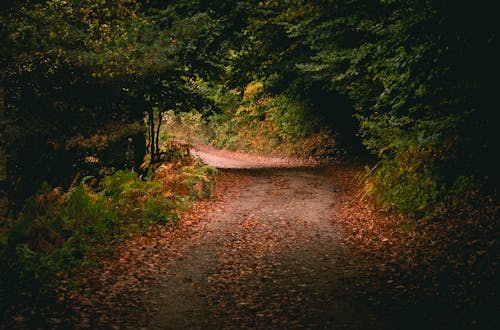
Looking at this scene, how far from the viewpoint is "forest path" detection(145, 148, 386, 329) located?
6203 millimetres

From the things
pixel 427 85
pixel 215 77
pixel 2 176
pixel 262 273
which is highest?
pixel 215 77

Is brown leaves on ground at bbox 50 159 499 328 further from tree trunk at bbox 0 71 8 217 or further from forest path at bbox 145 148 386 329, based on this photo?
tree trunk at bbox 0 71 8 217

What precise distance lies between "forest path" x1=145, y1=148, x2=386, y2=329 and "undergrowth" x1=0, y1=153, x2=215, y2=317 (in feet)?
4.25

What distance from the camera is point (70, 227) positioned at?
956 centimetres

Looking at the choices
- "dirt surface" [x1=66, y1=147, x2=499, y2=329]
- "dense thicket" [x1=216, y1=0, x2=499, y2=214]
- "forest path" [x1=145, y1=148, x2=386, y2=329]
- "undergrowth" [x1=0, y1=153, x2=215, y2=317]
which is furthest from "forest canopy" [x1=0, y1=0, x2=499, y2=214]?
"forest path" [x1=145, y1=148, x2=386, y2=329]

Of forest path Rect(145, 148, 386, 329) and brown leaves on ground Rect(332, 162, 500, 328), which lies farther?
forest path Rect(145, 148, 386, 329)

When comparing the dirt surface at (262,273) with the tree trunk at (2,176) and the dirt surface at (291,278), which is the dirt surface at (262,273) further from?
the tree trunk at (2,176)

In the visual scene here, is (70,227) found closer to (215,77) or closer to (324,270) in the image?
(324,270)

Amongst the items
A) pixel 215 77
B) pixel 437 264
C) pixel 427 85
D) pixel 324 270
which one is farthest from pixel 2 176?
pixel 215 77

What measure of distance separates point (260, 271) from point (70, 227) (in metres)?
4.15

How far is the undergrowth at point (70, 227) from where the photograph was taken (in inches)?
282

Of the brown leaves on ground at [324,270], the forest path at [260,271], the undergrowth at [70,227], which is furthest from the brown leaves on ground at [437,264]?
the undergrowth at [70,227]

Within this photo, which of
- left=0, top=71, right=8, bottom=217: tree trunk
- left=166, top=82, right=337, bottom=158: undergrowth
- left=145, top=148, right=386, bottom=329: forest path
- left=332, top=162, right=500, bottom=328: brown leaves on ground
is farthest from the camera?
left=166, top=82, right=337, bottom=158: undergrowth

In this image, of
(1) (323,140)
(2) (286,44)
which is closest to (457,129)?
(2) (286,44)
